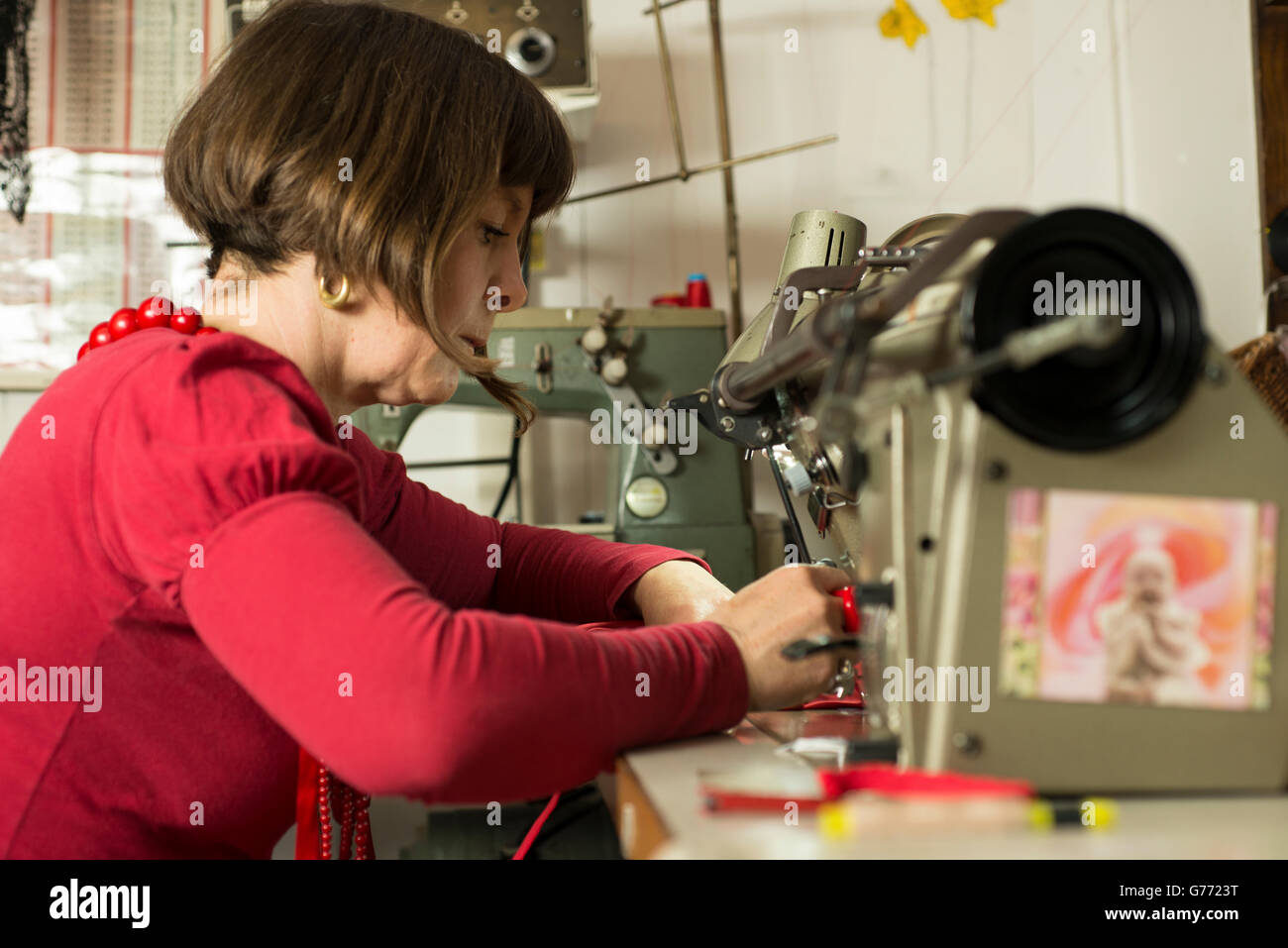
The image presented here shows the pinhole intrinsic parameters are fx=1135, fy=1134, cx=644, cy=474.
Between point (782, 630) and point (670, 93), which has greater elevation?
point (670, 93)

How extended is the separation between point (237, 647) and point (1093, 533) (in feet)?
1.59

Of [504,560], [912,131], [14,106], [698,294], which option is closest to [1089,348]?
[504,560]

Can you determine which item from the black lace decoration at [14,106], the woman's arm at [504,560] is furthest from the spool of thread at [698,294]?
the black lace decoration at [14,106]

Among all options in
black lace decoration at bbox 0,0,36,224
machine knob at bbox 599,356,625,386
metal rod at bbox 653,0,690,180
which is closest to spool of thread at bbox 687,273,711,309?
metal rod at bbox 653,0,690,180

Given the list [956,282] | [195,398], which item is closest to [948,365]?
Result: [956,282]

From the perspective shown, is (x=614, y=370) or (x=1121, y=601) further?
(x=614, y=370)

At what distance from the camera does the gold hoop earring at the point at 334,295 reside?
3.22 feet

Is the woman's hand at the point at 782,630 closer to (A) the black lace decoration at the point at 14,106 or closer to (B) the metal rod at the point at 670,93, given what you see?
(B) the metal rod at the point at 670,93

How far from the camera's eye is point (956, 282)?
0.64 metres

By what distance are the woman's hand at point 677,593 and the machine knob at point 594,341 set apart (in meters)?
0.74

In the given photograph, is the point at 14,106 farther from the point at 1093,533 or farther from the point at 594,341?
the point at 1093,533

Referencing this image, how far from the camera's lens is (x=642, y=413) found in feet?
6.10
